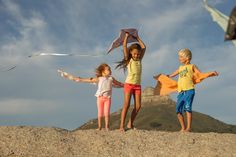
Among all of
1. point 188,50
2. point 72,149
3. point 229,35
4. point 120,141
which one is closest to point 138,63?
point 188,50

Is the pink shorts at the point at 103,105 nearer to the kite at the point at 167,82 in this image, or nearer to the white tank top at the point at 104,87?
the white tank top at the point at 104,87

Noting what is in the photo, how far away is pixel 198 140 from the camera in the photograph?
420 inches

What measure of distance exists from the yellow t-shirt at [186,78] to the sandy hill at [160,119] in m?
72.7

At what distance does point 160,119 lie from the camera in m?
106

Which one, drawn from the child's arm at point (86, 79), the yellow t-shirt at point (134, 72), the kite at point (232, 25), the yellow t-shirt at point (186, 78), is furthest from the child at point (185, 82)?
the kite at point (232, 25)

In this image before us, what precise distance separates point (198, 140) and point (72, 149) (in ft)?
9.74

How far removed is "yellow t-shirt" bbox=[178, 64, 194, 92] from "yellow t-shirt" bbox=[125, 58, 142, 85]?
48.2 inches

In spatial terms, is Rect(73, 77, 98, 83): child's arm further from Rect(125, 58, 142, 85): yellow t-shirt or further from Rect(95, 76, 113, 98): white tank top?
Rect(125, 58, 142, 85): yellow t-shirt

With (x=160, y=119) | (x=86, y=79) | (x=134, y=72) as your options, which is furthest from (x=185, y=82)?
(x=160, y=119)

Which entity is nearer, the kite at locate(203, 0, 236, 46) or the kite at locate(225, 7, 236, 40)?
the kite at locate(225, 7, 236, 40)

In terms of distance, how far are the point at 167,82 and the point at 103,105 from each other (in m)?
2.09

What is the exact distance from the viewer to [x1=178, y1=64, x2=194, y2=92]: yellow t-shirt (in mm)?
12070

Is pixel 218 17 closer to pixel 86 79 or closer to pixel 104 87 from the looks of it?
pixel 104 87

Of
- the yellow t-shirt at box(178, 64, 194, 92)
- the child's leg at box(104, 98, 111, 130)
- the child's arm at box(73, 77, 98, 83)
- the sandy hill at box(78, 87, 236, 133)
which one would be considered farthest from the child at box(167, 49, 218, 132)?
the sandy hill at box(78, 87, 236, 133)
